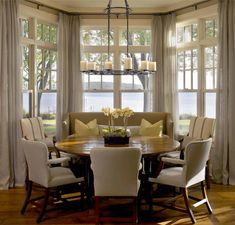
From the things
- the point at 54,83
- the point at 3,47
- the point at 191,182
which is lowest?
the point at 191,182

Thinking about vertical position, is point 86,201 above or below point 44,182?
below

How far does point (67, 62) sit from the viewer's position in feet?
21.8

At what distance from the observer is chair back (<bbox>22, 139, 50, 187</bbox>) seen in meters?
3.82

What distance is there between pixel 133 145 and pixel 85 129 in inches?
78.0

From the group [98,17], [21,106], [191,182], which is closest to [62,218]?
[191,182]

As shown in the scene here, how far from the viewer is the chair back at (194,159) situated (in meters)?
3.77

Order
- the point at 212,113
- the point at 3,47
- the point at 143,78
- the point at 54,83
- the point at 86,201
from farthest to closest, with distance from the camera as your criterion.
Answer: the point at 143,78 < the point at 54,83 < the point at 212,113 < the point at 3,47 < the point at 86,201

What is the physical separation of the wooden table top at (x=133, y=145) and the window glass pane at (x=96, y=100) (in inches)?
80.2

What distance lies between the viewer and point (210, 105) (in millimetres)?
6281

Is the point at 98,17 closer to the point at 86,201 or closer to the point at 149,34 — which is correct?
the point at 149,34

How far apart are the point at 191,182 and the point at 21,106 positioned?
116 inches

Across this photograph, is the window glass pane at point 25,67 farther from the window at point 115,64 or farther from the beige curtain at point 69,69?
the window at point 115,64

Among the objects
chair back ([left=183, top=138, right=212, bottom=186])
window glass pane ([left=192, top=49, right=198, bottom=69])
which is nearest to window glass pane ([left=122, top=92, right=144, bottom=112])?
window glass pane ([left=192, top=49, right=198, bottom=69])

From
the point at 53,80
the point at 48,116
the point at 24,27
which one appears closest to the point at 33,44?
the point at 24,27
